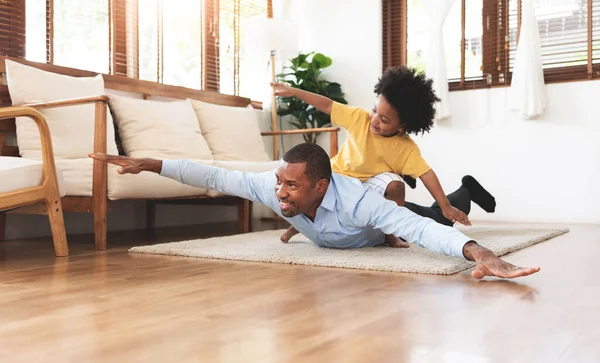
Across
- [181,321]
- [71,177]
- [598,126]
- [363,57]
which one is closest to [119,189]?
[71,177]

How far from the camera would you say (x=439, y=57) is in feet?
16.1

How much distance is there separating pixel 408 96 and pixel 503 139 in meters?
2.44

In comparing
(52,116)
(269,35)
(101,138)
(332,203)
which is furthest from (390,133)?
(269,35)

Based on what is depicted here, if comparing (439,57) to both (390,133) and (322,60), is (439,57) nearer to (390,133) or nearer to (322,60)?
(322,60)

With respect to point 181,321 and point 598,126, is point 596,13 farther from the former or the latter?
point 181,321

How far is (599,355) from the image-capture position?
104 cm

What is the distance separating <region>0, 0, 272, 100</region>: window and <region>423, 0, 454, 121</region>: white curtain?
1.47m

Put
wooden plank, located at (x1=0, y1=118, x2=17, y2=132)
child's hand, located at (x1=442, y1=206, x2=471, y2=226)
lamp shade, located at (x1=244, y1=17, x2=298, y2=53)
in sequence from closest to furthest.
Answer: child's hand, located at (x1=442, y1=206, x2=471, y2=226)
wooden plank, located at (x1=0, y1=118, x2=17, y2=132)
lamp shade, located at (x1=244, y1=17, x2=298, y2=53)

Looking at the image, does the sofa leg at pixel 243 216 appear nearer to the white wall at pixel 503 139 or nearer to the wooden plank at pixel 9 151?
the wooden plank at pixel 9 151

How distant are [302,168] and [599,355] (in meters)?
1.28

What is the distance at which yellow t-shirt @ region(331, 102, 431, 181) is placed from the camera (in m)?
2.76

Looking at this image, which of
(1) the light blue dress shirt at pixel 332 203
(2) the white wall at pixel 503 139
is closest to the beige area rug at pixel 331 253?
(1) the light blue dress shirt at pixel 332 203

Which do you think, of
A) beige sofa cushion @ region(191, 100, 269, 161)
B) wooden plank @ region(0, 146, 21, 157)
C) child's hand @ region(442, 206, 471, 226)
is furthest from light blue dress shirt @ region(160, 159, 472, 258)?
beige sofa cushion @ region(191, 100, 269, 161)

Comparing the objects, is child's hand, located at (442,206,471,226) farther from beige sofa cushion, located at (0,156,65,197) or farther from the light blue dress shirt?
beige sofa cushion, located at (0,156,65,197)
